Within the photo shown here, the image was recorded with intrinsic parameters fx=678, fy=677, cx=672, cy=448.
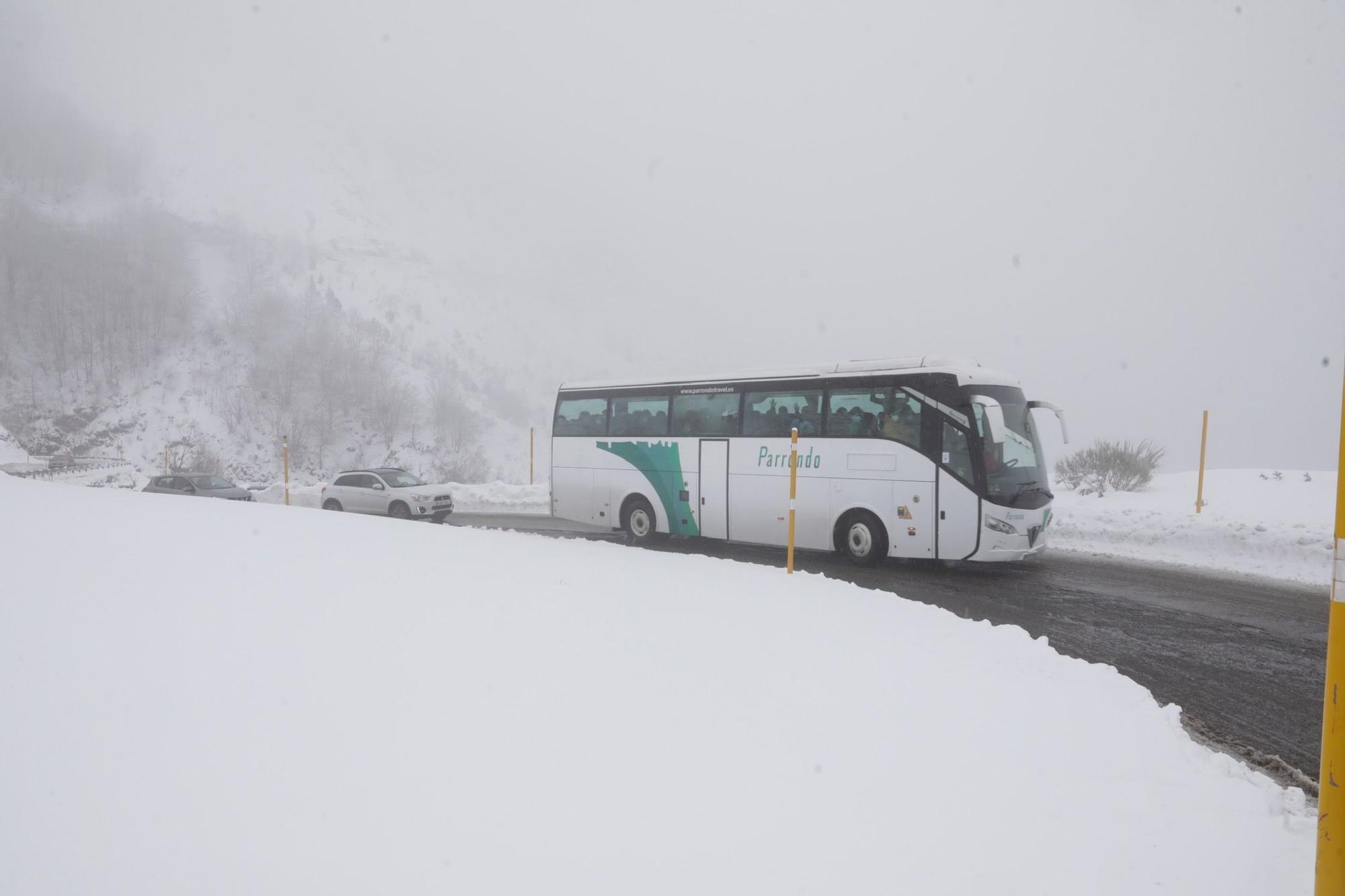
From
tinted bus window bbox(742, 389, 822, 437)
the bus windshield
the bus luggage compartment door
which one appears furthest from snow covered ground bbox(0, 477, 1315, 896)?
tinted bus window bbox(742, 389, 822, 437)

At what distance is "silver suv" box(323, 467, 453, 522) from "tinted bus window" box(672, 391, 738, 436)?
7.95 m

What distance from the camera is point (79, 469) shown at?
122ft

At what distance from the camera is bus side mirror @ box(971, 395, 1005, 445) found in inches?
385

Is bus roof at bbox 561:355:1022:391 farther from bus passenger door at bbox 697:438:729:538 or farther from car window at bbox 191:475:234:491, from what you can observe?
car window at bbox 191:475:234:491

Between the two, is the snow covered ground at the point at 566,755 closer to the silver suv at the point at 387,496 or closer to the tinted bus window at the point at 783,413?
the tinted bus window at the point at 783,413

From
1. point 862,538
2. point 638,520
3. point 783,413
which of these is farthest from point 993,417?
point 638,520

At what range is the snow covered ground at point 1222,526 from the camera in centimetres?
1125

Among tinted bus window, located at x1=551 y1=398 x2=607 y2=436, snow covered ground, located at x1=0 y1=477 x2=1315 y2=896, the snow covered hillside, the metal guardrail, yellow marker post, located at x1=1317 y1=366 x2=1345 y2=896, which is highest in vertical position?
tinted bus window, located at x1=551 y1=398 x2=607 y2=436

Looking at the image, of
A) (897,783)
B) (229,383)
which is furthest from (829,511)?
(229,383)

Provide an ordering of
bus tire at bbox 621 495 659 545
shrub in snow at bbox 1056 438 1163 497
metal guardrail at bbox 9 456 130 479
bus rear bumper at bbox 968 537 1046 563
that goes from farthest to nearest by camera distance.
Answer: metal guardrail at bbox 9 456 130 479 < shrub in snow at bbox 1056 438 1163 497 < bus tire at bbox 621 495 659 545 < bus rear bumper at bbox 968 537 1046 563

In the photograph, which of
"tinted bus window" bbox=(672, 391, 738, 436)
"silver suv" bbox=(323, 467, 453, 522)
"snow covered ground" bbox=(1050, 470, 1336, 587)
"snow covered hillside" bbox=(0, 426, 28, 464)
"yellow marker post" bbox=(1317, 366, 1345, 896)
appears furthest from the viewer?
"snow covered hillside" bbox=(0, 426, 28, 464)

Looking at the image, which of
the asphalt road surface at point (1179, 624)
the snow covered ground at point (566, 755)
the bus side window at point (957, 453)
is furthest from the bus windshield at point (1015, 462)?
the snow covered ground at point (566, 755)

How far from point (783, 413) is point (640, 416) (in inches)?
123

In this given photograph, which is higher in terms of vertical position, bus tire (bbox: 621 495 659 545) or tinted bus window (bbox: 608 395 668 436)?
tinted bus window (bbox: 608 395 668 436)
